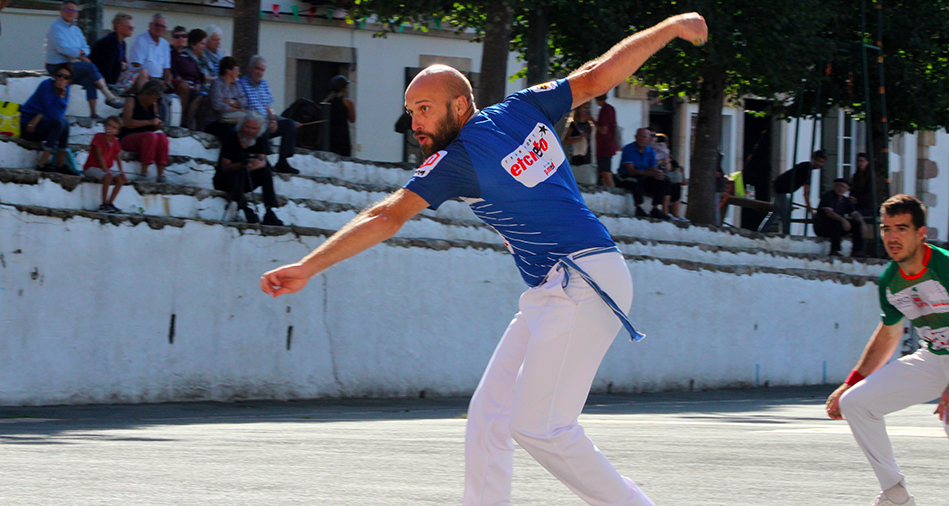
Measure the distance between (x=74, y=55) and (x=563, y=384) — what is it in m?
11.1

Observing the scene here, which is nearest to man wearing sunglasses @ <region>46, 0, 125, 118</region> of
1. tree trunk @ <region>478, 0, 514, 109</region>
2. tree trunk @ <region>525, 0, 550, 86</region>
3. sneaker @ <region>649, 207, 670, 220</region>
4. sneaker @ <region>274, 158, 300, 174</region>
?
sneaker @ <region>274, 158, 300, 174</region>

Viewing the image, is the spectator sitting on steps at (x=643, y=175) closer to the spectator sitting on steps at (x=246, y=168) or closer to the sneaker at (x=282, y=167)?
the sneaker at (x=282, y=167)

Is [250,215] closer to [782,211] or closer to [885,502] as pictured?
[885,502]

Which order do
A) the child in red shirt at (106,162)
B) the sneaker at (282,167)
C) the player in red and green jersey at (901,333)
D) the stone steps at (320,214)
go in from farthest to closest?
1. the sneaker at (282,167)
2. the child in red shirt at (106,162)
3. the stone steps at (320,214)
4. the player in red and green jersey at (901,333)

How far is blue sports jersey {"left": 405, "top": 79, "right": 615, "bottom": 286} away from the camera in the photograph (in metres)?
4.22

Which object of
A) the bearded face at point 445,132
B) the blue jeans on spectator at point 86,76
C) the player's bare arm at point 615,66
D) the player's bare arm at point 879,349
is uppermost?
the blue jeans on spectator at point 86,76

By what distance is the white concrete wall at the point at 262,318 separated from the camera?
35.9 ft

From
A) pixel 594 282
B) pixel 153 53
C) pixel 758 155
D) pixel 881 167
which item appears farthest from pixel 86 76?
pixel 758 155

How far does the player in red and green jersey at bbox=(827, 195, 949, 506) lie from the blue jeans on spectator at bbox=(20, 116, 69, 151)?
8268 millimetres

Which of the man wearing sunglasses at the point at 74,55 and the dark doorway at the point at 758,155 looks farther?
the dark doorway at the point at 758,155

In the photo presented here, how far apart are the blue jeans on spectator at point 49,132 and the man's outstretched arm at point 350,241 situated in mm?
8635

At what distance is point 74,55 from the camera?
13.9m

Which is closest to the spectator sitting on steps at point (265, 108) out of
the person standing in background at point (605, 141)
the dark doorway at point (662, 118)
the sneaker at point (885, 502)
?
the person standing in background at point (605, 141)

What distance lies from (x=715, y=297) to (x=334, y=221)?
557 cm
